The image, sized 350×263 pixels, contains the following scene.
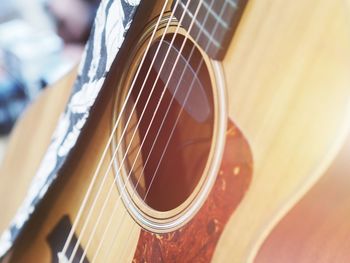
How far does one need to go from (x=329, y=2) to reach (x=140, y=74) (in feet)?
0.88

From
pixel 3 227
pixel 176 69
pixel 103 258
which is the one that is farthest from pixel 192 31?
pixel 3 227

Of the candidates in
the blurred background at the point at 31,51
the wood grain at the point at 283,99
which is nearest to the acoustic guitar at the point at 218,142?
the wood grain at the point at 283,99

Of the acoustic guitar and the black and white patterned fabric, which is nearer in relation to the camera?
the acoustic guitar

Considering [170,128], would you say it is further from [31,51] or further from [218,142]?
[31,51]

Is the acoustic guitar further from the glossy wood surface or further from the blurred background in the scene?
the blurred background

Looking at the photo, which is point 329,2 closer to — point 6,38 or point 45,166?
point 45,166

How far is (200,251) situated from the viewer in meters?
0.46

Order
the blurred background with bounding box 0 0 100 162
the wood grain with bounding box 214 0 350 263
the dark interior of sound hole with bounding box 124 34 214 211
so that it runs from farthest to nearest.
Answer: the blurred background with bounding box 0 0 100 162, the dark interior of sound hole with bounding box 124 34 214 211, the wood grain with bounding box 214 0 350 263

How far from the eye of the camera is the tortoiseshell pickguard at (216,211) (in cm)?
41

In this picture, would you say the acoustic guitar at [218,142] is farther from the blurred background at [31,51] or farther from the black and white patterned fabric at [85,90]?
the blurred background at [31,51]

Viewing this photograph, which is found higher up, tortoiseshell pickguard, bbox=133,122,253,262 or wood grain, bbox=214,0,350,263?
wood grain, bbox=214,0,350,263

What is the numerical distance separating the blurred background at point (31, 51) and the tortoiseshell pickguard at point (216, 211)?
2.42ft

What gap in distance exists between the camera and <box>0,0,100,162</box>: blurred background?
1.21 m

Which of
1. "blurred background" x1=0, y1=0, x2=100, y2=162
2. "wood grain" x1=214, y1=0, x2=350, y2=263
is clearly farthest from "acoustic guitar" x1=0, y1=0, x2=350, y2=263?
"blurred background" x1=0, y1=0, x2=100, y2=162
